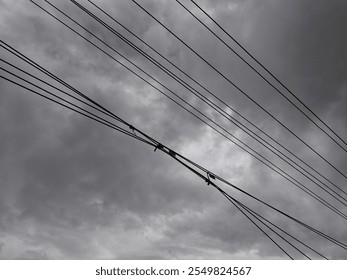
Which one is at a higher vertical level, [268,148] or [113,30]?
[113,30]

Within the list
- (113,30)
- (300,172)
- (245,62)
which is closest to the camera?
(113,30)

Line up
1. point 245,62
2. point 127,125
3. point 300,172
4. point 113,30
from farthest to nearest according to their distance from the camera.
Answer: point 300,172, point 245,62, point 113,30, point 127,125

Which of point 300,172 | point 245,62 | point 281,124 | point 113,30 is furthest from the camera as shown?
point 300,172

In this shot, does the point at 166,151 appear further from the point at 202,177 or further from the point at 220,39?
the point at 220,39

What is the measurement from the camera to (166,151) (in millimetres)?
10391

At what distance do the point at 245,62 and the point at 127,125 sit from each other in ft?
14.6

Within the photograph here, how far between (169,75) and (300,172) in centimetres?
689

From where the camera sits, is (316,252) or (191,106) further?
(316,252)

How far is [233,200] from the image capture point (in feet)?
40.0

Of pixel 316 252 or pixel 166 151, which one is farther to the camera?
pixel 316 252
